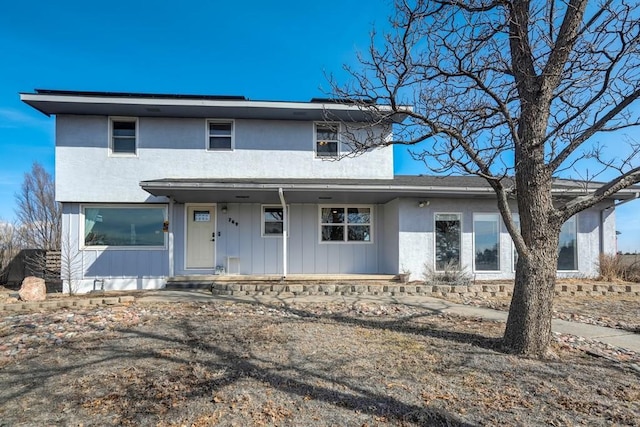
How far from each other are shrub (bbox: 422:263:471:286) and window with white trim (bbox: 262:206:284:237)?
4577 mm

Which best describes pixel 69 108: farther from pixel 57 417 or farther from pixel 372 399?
pixel 372 399

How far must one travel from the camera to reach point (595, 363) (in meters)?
4.23

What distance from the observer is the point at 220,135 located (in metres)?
11.6

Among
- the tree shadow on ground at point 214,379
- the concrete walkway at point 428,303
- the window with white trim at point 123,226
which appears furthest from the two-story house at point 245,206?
the tree shadow on ground at point 214,379

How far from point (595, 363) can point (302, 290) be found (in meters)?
6.31

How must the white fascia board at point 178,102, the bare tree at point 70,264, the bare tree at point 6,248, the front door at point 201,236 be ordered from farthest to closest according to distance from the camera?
the bare tree at point 6,248
the front door at point 201,236
the bare tree at point 70,264
the white fascia board at point 178,102

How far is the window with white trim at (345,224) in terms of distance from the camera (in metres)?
11.8

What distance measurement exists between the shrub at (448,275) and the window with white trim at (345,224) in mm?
2153

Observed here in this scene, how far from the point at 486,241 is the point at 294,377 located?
30.0 ft

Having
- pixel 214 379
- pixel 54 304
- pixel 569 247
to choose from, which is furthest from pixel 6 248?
pixel 569 247

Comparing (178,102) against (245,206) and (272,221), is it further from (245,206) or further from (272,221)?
(272,221)

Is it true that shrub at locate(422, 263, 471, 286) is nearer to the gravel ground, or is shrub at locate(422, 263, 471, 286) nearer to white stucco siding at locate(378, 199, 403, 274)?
white stucco siding at locate(378, 199, 403, 274)

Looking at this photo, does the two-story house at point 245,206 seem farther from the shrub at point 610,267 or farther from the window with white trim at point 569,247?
the shrub at point 610,267

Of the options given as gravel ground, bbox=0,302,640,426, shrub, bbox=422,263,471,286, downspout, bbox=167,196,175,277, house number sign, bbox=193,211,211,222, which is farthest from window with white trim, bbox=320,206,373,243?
gravel ground, bbox=0,302,640,426
